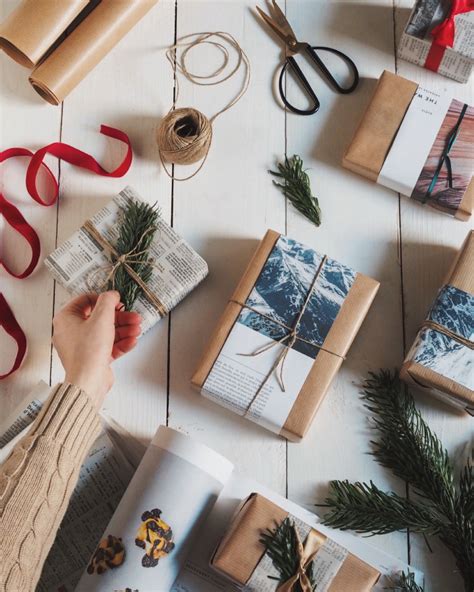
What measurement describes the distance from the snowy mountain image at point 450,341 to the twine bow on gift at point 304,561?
29 cm

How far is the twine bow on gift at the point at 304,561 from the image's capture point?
3.14 ft

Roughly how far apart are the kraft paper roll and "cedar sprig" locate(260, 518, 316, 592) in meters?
0.79

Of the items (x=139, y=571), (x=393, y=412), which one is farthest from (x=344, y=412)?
(x=139, y=571)

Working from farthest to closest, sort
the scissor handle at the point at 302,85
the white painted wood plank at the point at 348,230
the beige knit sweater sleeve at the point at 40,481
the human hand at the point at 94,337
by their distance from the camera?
the scissor handle at the point at 302,85 < the white painted wood plank at the point at 348,230 < the human hand at the point at 94,337 < the beige knit sweater sleeve at the point at 40,481

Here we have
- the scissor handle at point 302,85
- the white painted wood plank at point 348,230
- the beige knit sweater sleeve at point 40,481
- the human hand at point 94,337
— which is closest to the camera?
the beige knit sweater sleeve at point 40,481

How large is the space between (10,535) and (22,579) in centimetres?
6

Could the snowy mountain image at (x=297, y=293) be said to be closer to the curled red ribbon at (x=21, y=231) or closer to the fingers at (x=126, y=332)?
the fingers at (x=126, y=332)

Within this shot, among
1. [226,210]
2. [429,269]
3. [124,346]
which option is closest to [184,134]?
[226,210]

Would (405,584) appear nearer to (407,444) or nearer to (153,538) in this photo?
(407,444)

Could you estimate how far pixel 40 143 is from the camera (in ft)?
3.99

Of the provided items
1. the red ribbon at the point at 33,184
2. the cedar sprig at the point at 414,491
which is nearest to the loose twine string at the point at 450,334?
the cedar sprig at the point at 414,491

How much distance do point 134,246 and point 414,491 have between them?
561mm

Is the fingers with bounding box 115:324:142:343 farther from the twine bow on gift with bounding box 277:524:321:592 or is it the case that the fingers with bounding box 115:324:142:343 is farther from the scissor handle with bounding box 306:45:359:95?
the scissor handle with bounding box 306:45:359:95

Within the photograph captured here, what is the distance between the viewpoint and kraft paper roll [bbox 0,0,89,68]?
3.71ft
